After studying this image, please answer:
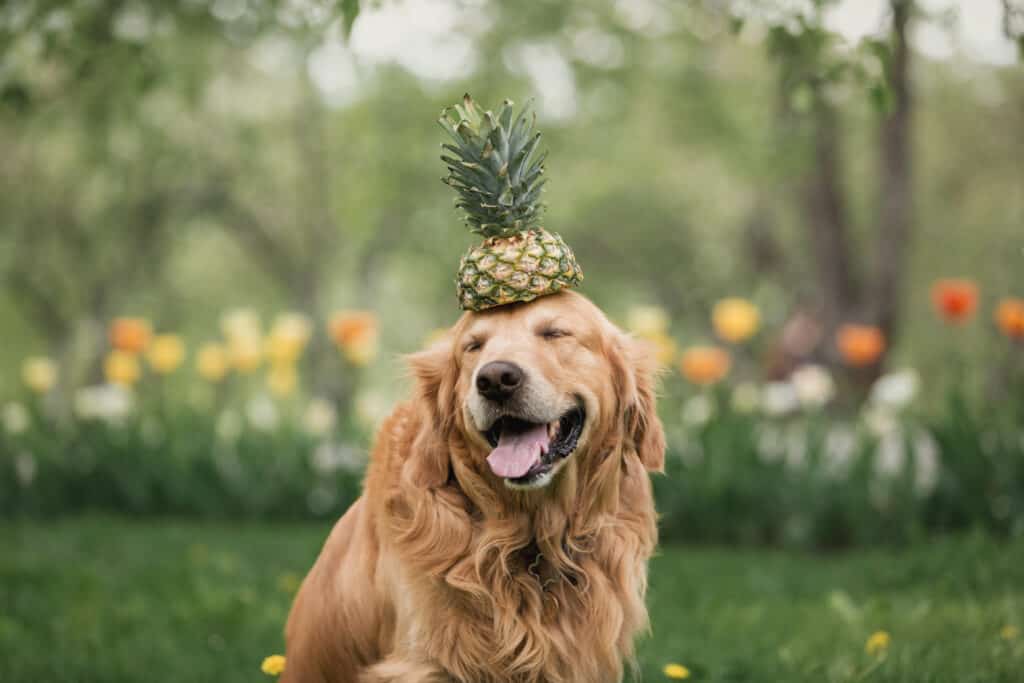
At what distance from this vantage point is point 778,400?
23.5ft

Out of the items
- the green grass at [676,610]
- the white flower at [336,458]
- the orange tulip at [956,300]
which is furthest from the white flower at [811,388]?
the white flower at [336,458]

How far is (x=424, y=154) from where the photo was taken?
15.5 metres

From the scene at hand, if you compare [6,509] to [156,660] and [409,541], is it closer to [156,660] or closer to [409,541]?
[156,660]

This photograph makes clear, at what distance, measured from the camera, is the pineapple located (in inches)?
111

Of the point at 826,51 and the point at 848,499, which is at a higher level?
the point at 826,51

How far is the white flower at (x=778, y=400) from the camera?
283 inches

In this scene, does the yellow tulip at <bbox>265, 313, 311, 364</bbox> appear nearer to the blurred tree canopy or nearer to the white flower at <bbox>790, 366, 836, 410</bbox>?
the blurred tree canopy

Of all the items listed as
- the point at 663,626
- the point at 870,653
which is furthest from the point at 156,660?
the point at 870,653

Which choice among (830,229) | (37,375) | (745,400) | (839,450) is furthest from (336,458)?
(830,229)

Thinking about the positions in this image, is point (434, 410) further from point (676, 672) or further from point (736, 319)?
A: point (736, 319)

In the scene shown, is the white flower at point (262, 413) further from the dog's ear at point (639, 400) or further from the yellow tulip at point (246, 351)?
the dog's ear at point (639, 400)

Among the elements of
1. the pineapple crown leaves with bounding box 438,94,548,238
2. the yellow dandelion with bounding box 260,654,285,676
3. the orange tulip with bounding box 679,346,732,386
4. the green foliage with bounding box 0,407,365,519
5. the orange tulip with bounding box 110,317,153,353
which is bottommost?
the green foliage with bounding box 0,407,365,519

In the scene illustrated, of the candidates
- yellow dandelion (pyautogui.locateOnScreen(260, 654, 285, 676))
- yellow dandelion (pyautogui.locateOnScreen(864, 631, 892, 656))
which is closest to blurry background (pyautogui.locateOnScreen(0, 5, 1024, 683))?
yellow dandelion (pyautogui.locateOnScreen(864, 631, 892, 656))

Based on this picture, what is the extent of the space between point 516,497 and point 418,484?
0.29 meters
